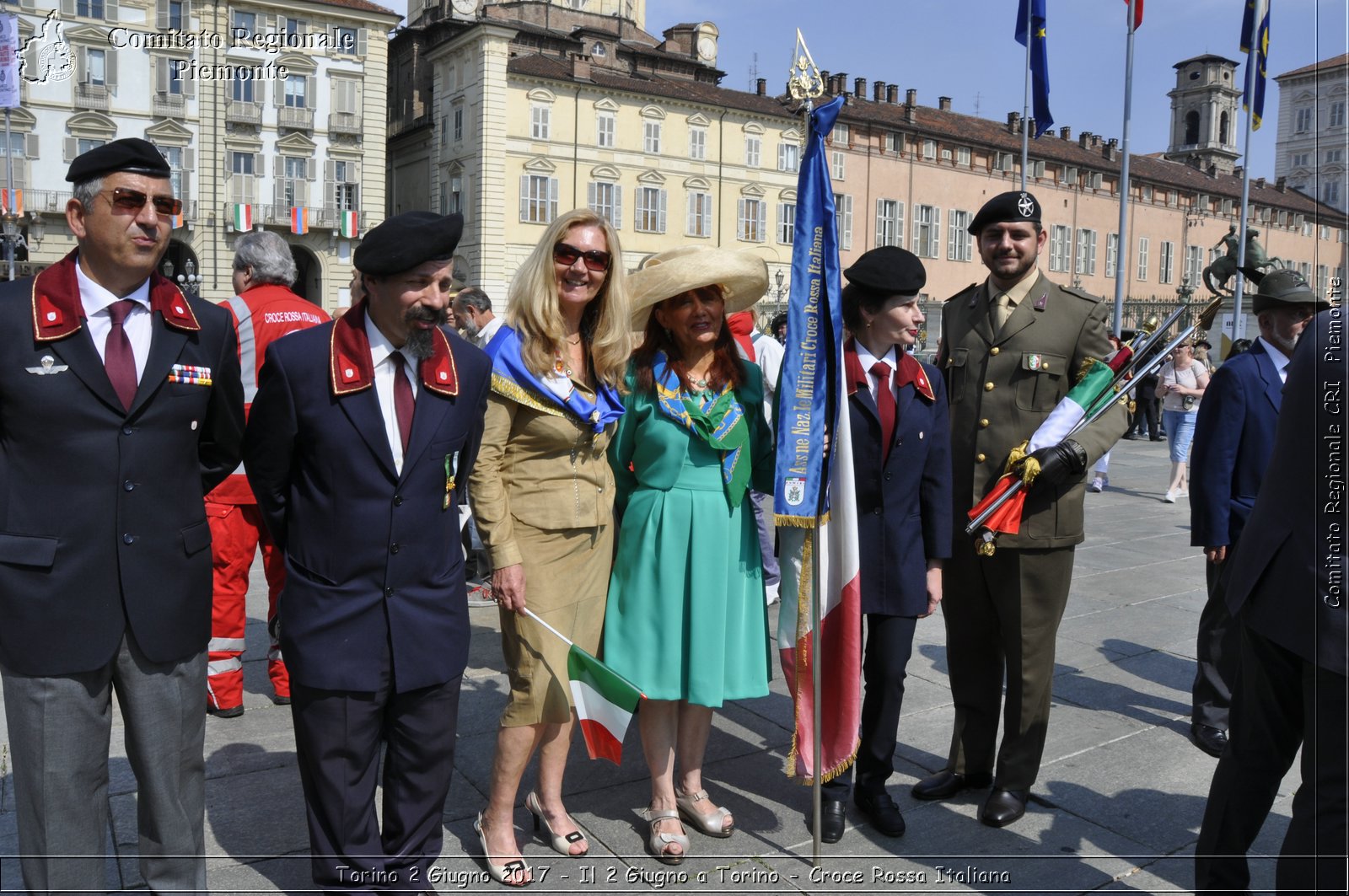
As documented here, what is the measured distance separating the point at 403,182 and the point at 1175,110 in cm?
5729

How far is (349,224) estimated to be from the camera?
4275 cm

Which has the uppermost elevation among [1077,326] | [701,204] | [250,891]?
[701,204]

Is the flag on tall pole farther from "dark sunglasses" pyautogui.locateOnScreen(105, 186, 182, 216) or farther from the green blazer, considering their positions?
"dark sunglasses" pyautogui.locateOnScreen(105, 186, 182, 216)

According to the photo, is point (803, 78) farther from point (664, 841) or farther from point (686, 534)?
point (664, 841)

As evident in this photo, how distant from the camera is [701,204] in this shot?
48.2m

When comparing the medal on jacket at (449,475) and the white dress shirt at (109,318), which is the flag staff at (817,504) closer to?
the medal on jacket at (449,475)

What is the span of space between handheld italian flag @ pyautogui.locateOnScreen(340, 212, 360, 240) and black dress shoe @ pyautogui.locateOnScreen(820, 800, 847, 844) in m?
42.3

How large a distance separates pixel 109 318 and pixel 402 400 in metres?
0.77

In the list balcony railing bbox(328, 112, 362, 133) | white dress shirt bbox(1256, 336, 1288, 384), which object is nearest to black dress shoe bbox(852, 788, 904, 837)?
white dress shirt bbox(1256, 336, 1288, 384)

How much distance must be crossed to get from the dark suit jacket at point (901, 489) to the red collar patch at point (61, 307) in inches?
86.6

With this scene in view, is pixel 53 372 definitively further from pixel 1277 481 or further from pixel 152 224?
pixel 1277 481

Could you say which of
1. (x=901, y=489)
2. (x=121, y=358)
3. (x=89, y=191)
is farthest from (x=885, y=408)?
(x=89, y=191)

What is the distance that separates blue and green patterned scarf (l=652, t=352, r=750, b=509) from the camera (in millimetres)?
3619

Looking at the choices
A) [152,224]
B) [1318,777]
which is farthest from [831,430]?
[152,224]
